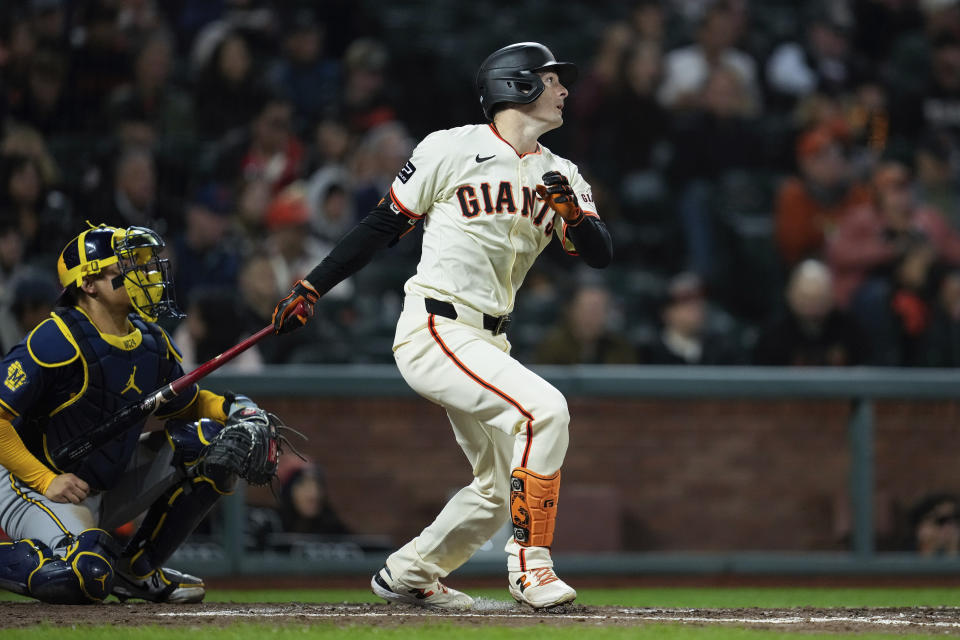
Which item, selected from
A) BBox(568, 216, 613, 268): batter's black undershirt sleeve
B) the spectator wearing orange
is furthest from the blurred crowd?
BBox(568, 216, 613, 268): batter's black undershirt sleeve

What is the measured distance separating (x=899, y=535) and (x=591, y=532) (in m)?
1.66

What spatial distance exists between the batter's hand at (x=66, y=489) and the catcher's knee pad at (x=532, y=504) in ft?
4.69

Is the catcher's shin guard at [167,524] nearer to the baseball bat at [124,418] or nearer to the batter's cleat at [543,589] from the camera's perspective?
the baseball bat at [124,418]

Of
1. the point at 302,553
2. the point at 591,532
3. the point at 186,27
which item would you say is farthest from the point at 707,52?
the point at 302,553

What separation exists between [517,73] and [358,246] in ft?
2.51

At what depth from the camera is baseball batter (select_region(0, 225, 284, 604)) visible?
13.6 ft

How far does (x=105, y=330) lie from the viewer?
440 cm

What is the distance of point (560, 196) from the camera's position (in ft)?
13.1

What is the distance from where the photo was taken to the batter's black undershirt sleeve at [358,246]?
4199 mm

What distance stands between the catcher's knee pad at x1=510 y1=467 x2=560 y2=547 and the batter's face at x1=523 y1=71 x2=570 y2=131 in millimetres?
1156

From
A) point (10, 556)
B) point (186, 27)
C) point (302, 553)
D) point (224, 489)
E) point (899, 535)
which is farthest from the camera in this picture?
point (186, 27)

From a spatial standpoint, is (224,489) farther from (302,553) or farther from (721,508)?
(721,508)

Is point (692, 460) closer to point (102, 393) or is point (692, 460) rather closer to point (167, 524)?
point (167, 524)

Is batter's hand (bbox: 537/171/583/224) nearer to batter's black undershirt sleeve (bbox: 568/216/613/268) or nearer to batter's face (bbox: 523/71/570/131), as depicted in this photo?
batter's black undershirt sleeve (bbox: 568/216/613/268)
